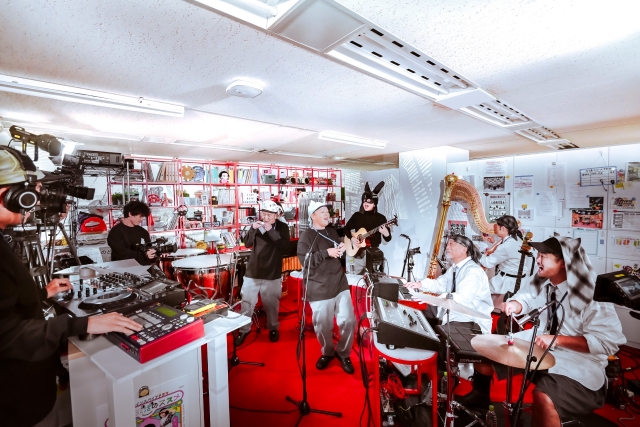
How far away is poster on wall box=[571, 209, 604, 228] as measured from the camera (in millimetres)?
3719

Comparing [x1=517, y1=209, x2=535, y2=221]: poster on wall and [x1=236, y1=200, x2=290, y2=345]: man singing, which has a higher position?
[x1=517, y1=209, x2=535, y2=221]: poster on wall

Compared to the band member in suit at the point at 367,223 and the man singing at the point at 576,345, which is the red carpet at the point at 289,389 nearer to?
the man singing at the point at 576,345

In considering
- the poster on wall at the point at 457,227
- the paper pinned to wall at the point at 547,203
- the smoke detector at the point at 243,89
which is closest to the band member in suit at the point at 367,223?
the poster on wall at the point at 457,227

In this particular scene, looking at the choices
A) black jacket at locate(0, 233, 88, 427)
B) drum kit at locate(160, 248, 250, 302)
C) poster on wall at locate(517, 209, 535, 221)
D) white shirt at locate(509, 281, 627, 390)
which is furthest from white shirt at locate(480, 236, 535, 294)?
black jacket at locate(0, 233, 88, 427)

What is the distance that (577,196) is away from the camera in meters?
3.88

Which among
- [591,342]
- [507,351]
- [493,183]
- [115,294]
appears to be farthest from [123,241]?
[493,183]

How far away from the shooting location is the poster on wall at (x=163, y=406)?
1.58 metres

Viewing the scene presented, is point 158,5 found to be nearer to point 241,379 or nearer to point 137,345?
point 137,345

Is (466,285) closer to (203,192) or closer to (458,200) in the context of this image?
(458,200)

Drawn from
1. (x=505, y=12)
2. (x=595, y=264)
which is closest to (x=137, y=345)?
(x=505, y=12)

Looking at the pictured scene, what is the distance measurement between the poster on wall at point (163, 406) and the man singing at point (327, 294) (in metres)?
1.58

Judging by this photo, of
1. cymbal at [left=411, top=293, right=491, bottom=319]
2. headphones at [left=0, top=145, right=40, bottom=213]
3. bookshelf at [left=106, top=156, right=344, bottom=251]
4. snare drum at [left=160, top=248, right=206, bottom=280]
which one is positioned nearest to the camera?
headphones at [left=0, top=145, right=40, bottom=213]

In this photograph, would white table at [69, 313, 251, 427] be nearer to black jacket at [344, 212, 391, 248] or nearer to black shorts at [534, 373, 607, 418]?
black shorts at [534, 373, 607, 418]

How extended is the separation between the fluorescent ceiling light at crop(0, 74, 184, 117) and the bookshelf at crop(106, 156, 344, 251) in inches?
108
